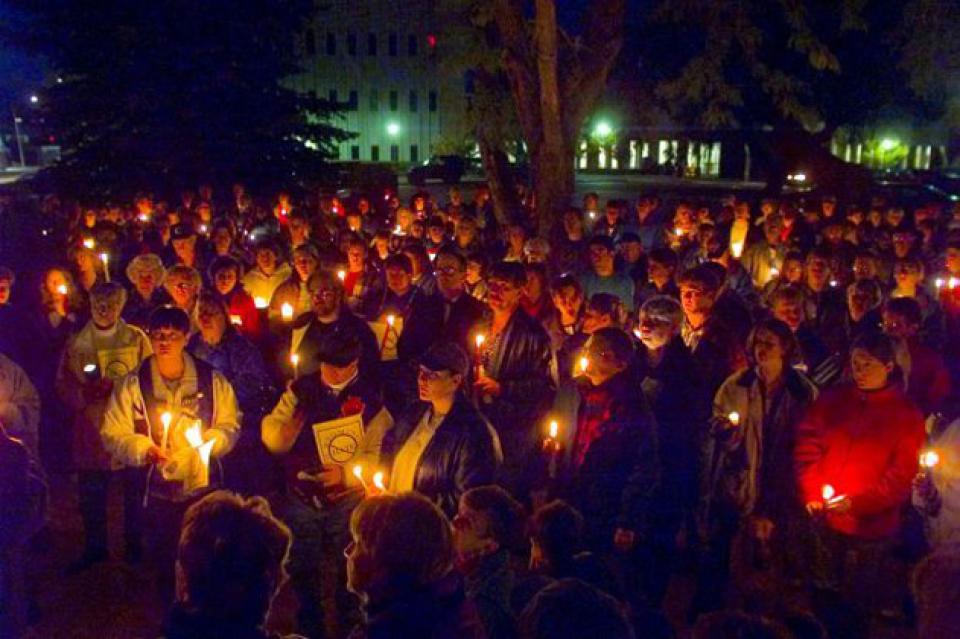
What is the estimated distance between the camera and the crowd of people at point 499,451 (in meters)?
2.56

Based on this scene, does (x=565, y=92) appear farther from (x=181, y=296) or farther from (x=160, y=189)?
(x=160, y=189)

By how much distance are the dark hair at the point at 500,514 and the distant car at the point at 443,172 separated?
44.8 meters

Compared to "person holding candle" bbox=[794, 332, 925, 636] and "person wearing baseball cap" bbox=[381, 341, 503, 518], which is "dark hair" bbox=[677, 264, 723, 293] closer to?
"person holding candle" bbox=[794, 332, 925, 636]

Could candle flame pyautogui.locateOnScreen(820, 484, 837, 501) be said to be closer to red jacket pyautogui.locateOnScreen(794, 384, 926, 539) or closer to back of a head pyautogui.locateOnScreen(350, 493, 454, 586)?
red jacket pyautogui.locateOnScreen(794, 384, 926, 539)

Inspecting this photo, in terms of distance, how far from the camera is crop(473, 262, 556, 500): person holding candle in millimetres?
5543

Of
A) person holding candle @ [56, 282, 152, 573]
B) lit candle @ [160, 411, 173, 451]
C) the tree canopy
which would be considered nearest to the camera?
lit candle @ [160, 411, 173, 451]

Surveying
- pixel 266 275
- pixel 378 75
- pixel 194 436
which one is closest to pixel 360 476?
pixel 194 436

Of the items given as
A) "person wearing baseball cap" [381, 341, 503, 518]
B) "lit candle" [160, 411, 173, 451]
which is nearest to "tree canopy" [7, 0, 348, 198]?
"lit candle" [160, 411, 173, 451]

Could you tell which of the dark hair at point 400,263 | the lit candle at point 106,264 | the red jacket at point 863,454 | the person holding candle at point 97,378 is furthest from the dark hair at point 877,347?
the lit candle at point 106,264

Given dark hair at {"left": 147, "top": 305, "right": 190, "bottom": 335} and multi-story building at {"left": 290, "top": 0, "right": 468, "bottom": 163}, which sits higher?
multi-story building at {"left": 290, "top": 0, "right": 468, "bottom": 163}

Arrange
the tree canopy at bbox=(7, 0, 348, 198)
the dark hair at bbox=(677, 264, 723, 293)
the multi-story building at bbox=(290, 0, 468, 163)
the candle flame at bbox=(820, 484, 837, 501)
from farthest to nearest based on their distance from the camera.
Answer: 1. the multi-story building at bbox=(290, 0, 468, 163)
2. the tree canopy at bbox=(7, 0, 348, 198)
3. the dark hair at bbox=(677, 264, 723, 293)
4. the candle flame at bbox=(820, 484, 837, 501)

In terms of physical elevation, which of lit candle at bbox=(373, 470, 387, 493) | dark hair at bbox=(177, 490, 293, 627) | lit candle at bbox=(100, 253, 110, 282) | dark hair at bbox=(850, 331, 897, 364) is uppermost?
dark hair at bbox=(850, 331, 897, 364)

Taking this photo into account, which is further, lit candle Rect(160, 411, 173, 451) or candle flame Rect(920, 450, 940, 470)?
lit candle Rect(160, 411, 173, 451)

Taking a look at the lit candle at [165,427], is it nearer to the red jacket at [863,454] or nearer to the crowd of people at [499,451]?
the crowd of people at [499,451]
